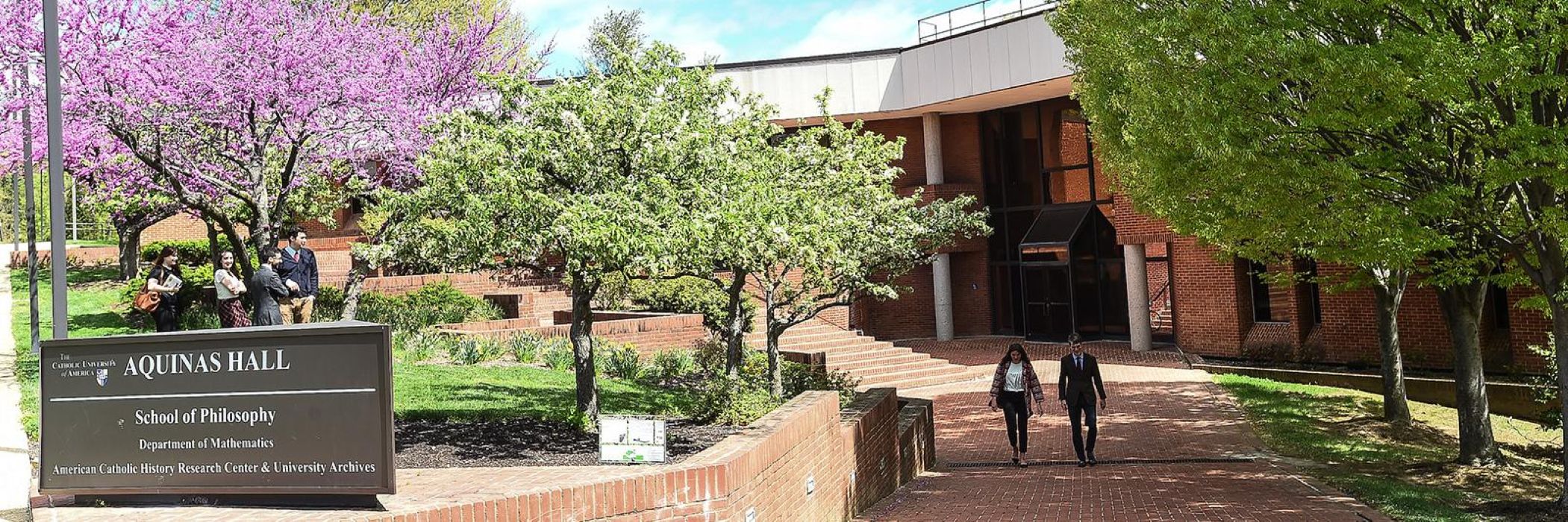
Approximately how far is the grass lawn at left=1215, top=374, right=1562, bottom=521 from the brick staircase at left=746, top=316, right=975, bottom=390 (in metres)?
5.32

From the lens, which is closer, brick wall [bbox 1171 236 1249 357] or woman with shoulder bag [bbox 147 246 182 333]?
woman with shoulder bag [bbox 147 246 182 333]

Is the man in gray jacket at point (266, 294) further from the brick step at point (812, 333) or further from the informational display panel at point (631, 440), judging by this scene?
the brick step at point (812, 333)

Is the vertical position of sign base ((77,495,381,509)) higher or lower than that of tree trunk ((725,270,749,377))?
lower

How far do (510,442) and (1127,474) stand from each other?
6.80m

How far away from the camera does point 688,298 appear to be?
16.9 metres

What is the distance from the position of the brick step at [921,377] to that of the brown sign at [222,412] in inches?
625

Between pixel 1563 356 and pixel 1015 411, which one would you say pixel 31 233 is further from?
pixel 1563 356

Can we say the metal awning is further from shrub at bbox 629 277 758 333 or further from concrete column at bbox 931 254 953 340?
shrub at bbox 629 277 758 333

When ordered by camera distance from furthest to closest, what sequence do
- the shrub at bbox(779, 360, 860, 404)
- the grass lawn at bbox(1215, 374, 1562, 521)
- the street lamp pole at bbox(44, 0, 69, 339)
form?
the shrub at bbox(779, 360, 860, 404) → the grass lawn at bbox(1215, 374, 1562, 521) → the street lamp pole at bbox(44, 0, 69, 339)

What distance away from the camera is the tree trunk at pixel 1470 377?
13.2m

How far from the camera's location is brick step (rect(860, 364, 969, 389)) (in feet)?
71.8

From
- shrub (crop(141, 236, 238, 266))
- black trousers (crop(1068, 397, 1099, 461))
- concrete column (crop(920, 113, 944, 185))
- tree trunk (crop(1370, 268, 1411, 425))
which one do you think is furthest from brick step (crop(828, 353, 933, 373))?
shrub (crop(141, 236, 238, 266))

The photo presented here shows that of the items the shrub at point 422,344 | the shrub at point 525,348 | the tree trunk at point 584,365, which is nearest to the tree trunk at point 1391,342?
the tree trunk at point 584,365

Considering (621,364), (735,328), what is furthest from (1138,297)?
(735,328)
